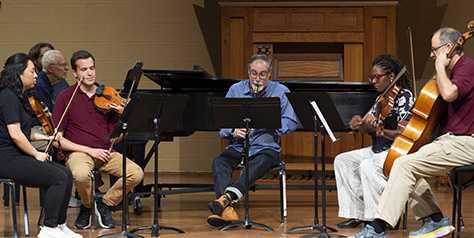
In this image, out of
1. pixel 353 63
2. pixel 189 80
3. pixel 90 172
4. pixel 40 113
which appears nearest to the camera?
pixel 40 113

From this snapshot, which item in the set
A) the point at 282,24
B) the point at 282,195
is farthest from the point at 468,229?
the point at 282,24

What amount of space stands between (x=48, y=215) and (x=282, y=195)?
1639mm

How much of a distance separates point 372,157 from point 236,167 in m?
0.97

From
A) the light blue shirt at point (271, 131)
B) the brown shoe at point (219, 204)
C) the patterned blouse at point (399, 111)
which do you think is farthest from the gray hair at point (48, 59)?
the patterned blouse at point (399, 111)

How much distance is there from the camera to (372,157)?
424 cm

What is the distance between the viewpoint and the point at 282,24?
6.70m

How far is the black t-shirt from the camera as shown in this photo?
3.73 metres

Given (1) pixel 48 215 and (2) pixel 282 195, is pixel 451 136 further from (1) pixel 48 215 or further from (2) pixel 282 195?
(1) pixel 48 215

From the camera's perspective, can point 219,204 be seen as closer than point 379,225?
No

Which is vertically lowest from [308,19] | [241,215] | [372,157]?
[241,215]

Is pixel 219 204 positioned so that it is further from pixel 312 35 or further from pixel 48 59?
pixel 312 35

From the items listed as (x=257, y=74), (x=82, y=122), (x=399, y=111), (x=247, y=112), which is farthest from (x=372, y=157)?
(x=82, y=122)

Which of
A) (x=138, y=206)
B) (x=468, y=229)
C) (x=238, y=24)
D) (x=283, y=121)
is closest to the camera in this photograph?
(x=468, y=229)

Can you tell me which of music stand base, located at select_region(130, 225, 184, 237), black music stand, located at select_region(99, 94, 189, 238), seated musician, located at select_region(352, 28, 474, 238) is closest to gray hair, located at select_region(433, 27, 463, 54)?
seated musician, located at select_region(352, 28, 474, 238)
